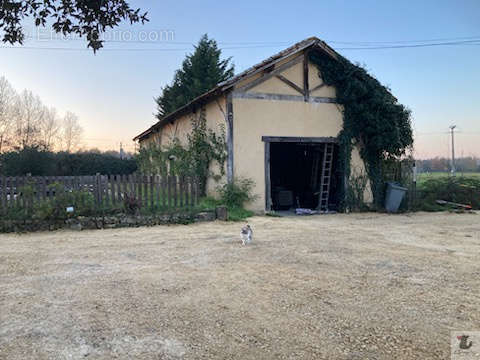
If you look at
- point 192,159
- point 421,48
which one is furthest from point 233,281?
point 421,48

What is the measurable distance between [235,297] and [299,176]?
1246 centimetres

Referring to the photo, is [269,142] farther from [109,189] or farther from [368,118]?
[109,189]

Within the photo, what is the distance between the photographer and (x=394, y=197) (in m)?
12.6

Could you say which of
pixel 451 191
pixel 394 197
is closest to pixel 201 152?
pixel 394 197

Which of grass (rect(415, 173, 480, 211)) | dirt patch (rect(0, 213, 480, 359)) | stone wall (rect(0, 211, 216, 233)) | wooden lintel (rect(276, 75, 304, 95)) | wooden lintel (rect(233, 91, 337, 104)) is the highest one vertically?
wooden lintel (rect(276, 75, 304, 95))

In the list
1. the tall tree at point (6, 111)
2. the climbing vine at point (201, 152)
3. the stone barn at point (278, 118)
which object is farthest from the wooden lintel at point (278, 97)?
the tall tree at point (6, 111)

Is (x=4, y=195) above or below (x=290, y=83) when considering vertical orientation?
below

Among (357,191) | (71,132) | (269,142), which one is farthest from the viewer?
(71,132)

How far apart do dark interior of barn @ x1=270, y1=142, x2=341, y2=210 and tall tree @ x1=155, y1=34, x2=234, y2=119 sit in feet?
52.2

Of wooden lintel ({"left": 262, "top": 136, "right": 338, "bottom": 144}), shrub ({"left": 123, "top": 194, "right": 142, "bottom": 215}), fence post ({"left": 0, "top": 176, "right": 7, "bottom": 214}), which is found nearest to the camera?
fence post ({"left": 0, "top": 176, "right": 7, "bottom": 214})

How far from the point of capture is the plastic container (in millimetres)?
12477

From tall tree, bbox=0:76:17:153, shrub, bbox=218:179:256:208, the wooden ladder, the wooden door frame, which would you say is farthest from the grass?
tall tree, bbox=0:76:17:153

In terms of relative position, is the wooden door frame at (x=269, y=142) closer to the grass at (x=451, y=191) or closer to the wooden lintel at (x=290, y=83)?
the wooden lintel at (x=290, y=83)

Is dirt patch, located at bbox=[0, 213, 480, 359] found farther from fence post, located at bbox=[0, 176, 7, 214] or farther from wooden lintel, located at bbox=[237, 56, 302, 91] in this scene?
wooden lintel, located at bbox=[237, 56, 302, 91]
